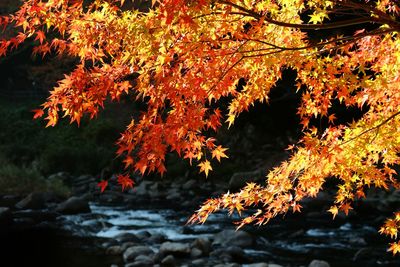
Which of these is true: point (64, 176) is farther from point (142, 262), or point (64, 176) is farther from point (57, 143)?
point (142, 262)

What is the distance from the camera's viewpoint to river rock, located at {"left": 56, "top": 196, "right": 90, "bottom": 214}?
13.3 metres

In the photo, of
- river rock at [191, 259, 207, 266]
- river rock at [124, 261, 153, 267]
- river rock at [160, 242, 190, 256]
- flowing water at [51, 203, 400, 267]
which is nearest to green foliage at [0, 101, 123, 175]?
flowing water at [51, 203, 400, 267]

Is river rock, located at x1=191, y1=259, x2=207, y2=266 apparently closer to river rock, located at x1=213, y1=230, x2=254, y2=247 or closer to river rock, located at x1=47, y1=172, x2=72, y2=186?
river rock, located at x1=213, y1=230, x2=254, y2=247

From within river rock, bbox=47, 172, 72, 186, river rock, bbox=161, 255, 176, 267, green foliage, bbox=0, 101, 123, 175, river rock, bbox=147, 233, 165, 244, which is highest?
green foliage, bbox=0, 101, 123, 175

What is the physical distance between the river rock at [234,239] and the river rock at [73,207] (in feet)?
14.4

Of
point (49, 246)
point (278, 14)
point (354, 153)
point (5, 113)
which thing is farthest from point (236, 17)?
point (5, 113)

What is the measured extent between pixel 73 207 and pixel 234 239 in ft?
16.6

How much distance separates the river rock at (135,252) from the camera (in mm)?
9445

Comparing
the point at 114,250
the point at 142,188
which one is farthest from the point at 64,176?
the point at 114,250

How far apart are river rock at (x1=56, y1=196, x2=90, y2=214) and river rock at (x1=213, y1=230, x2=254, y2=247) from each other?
14.4 ft

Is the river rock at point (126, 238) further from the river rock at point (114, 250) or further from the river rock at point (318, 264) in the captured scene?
the river rock at point (318, 264)

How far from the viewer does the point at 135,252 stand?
9.58 meters

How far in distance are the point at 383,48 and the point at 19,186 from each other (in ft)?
42.6

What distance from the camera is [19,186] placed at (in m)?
15.3
